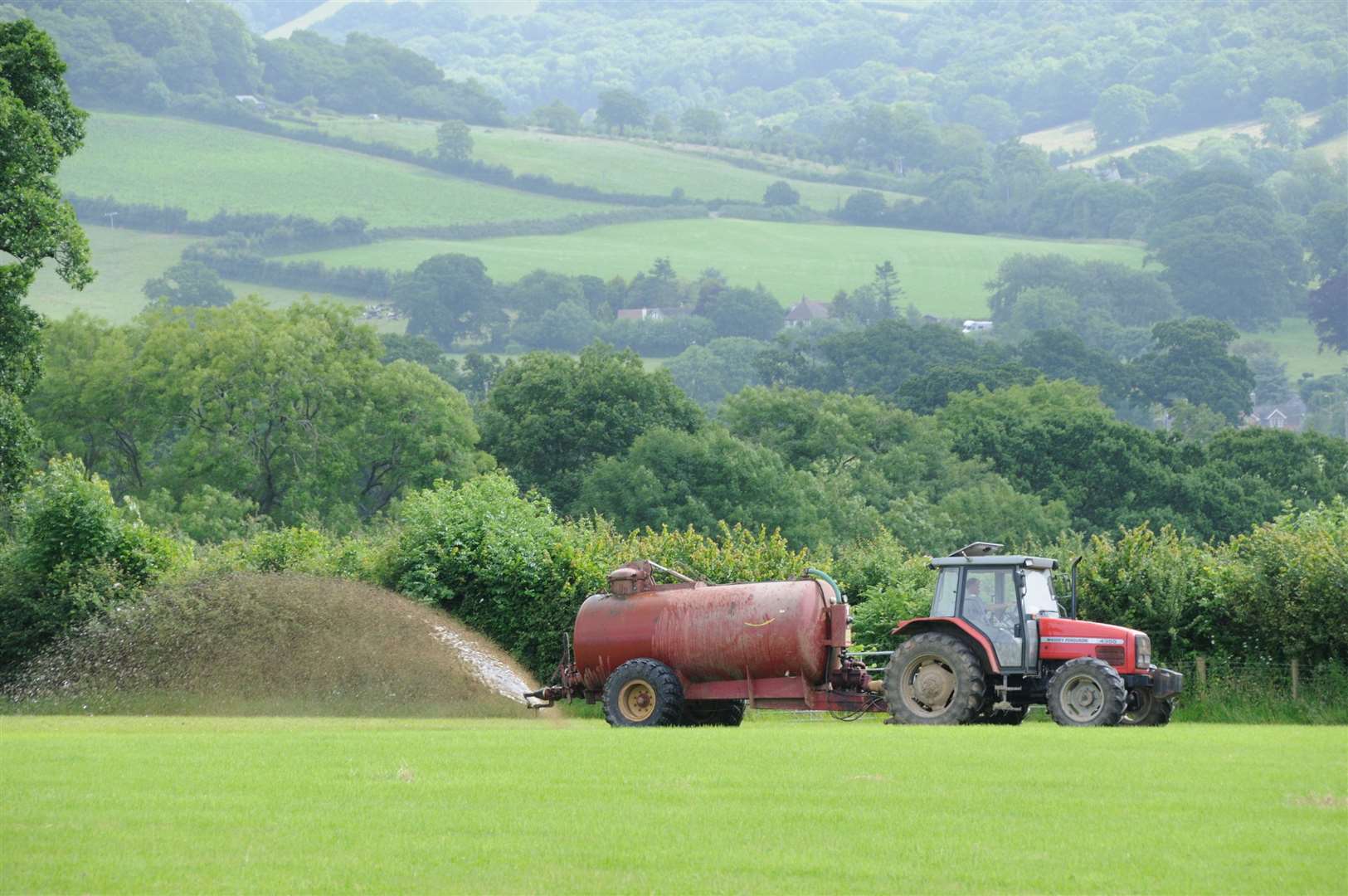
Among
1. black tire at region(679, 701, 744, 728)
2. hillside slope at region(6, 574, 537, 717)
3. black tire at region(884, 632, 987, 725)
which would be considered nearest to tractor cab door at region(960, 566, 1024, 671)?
black tire at region(884, 632, 987, 725)

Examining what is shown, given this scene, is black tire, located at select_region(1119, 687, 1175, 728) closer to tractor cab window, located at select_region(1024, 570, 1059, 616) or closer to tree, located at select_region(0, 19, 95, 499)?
tractor cab window, located at select_region(1024, 570, 1059, 616)

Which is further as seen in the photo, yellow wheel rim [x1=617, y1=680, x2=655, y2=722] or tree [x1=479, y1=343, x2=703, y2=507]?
tree [x1=479, y1=343, x2=703, y2=507]

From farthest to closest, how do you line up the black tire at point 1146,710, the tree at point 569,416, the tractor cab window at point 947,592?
the tree at point 569,416
the tractor cab window at point 947,592
the black tire at point 1146,710

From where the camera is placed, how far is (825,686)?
2895cm

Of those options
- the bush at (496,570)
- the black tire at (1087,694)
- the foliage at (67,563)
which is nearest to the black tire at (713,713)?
the black tire at (1087,694)

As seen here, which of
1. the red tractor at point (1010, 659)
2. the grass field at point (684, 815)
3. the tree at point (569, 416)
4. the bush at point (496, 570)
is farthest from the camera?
the tree at point (569, 416)

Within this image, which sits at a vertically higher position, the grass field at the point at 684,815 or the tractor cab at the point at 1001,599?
the tractor cab at the point at 1001,599

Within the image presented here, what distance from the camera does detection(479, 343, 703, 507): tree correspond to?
278 ft

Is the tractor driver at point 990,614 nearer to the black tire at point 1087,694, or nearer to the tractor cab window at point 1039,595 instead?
the tractor cab window at point 1039,595

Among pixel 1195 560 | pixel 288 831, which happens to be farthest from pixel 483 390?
pixel 288 831

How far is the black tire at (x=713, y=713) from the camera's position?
29.8 meters

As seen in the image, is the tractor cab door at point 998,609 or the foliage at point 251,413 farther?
the foliage at point 251,413

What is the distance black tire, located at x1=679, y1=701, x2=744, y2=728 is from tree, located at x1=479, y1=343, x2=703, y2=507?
52465mm

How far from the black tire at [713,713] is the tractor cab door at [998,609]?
4517mm
